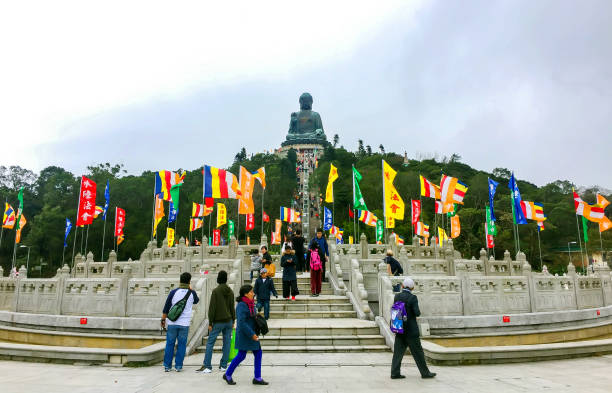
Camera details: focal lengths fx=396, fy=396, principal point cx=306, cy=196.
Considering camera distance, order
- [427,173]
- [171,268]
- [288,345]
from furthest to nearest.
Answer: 1. [427,173]
2. [171,268]
3. [288,345]

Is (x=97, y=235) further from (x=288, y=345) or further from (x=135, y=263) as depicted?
(x=288, y=345)

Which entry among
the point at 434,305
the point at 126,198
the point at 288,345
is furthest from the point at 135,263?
the point at 126,198

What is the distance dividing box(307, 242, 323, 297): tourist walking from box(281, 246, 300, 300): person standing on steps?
70cm

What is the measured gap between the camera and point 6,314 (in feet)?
41.2

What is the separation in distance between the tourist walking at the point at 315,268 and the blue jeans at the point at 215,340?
18.3 feet

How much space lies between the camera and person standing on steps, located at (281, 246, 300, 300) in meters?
12.3

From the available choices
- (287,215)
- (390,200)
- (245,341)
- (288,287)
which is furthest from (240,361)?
(287,215)

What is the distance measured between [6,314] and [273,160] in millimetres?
78208

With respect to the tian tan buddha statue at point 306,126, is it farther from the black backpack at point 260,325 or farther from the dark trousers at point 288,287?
the black backpack at point 260,325

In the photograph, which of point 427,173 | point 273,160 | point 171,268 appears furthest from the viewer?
point 273,160

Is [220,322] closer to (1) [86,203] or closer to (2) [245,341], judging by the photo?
(2) [245,341]

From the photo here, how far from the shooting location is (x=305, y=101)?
10425cm

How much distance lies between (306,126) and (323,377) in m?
100

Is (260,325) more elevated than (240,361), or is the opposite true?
(260,325)
